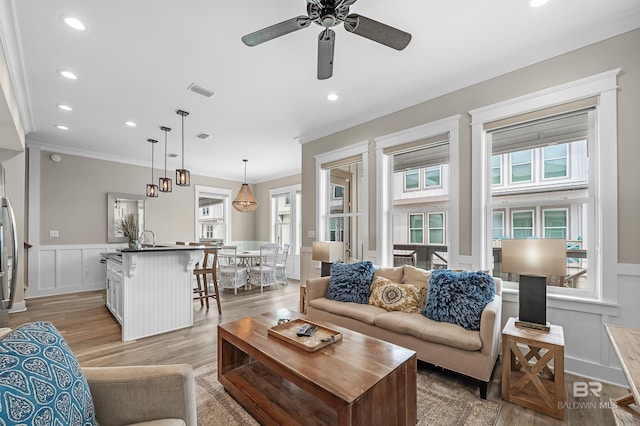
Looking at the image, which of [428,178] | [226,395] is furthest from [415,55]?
[226,395]

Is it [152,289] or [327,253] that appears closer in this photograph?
[152,289]

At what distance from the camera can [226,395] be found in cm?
214

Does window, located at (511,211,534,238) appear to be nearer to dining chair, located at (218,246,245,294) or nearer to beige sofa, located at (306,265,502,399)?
beige sofa, located at (306,265,502,399)

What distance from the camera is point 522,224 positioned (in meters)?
2.83

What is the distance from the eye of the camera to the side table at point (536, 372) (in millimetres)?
1889

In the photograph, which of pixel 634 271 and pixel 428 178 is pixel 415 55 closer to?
pixel 428 178

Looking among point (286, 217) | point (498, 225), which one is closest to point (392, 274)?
point (498, 225)

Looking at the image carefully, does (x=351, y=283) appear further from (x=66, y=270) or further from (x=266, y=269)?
(x=66, y=270)

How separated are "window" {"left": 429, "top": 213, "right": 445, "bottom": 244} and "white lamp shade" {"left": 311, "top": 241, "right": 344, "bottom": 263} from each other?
114cm

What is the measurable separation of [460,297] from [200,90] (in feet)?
11.2

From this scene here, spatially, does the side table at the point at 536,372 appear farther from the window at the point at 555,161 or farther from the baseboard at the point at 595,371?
the window at the point at 555,161

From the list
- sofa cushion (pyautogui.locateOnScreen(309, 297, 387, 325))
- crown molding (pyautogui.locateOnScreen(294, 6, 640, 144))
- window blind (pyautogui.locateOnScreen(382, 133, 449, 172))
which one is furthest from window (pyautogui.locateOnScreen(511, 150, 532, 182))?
sofa cushion (pyautogui.locateOnScreen(309, 297, 387, 325))

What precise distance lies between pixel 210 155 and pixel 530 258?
5.65 meters

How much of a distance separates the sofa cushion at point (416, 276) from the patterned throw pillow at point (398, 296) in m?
0.08
